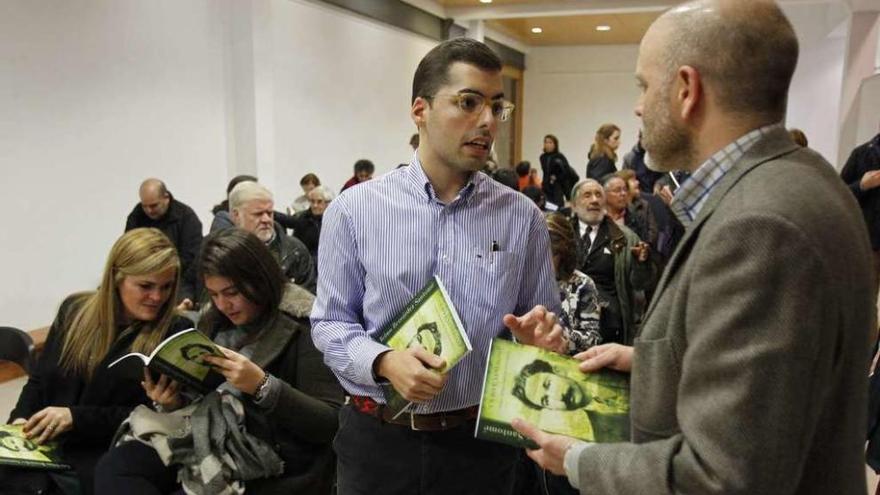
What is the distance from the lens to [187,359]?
185 centimetres

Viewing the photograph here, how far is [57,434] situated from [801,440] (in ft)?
7.12

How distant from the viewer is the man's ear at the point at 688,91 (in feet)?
2.99

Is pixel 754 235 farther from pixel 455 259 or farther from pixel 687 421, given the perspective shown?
pixel 455 259

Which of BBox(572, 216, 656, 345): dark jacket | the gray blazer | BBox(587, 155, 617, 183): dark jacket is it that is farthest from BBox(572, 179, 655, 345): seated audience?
BBox(587, 155, 617, 183): dark jacket

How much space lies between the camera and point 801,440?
814mm

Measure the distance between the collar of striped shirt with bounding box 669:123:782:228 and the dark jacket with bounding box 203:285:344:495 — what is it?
53.4 inches

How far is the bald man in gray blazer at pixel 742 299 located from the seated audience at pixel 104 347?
1733mm

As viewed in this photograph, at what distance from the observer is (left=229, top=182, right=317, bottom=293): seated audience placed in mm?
3875

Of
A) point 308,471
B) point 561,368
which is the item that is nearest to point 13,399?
point 308,471

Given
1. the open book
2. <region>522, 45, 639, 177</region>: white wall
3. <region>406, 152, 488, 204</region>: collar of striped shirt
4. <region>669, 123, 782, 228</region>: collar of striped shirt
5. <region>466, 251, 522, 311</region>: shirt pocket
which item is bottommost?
the open book

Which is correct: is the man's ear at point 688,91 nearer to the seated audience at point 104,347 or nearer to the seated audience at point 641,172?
the seated audience at point 104,347

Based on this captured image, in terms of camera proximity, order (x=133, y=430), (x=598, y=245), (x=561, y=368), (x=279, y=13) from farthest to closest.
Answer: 1. (x=279, y=13)
2. (x=598, y=245)
3. (x=133, y=430)
4. (x=561, y=368)

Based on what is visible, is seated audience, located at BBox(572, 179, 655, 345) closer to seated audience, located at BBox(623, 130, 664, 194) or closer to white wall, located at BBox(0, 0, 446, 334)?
seated audience, located at BBox(623, 130, 664, 194)

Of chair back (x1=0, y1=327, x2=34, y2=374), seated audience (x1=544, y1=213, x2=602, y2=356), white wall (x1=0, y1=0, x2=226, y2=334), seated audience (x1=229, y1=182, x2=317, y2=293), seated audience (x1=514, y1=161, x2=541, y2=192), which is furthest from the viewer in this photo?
seated audience (x1=514, y1=161, x2=541, y2=192)
